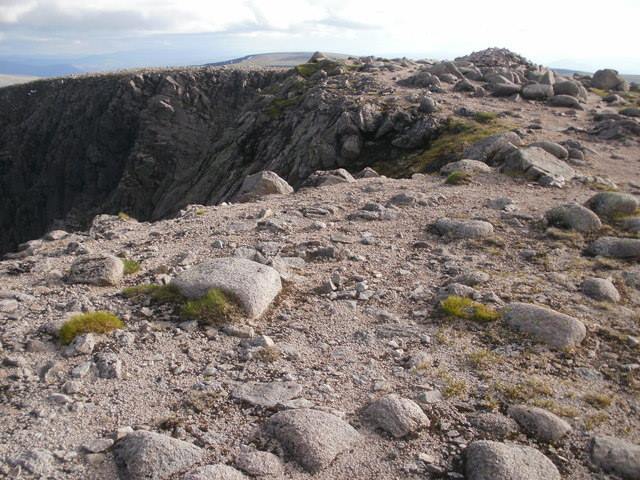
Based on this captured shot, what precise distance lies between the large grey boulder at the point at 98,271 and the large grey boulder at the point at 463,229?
1004 centimetres

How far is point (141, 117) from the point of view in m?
96.6

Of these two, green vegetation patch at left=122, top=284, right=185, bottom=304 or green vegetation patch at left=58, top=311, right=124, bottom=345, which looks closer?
green vegetation patch at left=58, top=311, right=124, bottom=345

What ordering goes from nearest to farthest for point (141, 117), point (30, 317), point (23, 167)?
point (30, 317)
point (141, 117)
point (23, 167)

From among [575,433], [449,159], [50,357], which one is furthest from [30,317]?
[449,159]

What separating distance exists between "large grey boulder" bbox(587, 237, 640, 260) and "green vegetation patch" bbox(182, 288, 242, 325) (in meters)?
11.2

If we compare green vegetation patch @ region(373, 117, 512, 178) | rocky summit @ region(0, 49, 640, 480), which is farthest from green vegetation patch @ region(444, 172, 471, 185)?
green vegetation patch @ region(373, 117, 512, 178)

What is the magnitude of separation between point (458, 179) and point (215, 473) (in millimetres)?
19642

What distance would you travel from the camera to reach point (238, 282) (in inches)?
472

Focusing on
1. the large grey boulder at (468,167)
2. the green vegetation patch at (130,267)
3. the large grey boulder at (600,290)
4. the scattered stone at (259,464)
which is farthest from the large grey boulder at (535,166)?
the scattered stone at (259,464)

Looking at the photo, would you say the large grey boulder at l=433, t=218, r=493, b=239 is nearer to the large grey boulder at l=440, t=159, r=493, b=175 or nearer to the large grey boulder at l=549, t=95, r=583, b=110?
the large grey boulder at l=440, t=159, r=493, b=175

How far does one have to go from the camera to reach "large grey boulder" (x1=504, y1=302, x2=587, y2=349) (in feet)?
36.4

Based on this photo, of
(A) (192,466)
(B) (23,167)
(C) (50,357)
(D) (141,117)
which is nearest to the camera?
(A) (192,466)

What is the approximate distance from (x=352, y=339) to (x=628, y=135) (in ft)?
104

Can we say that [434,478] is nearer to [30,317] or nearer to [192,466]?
[192,466]
